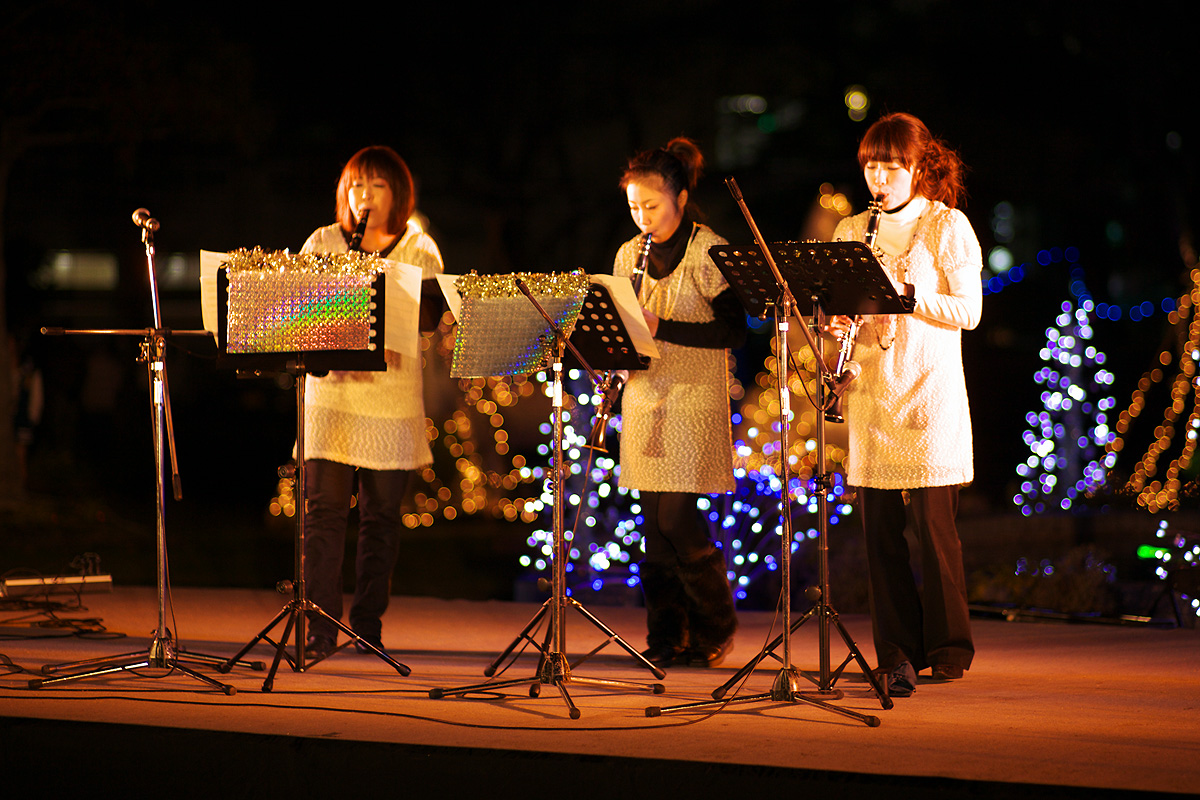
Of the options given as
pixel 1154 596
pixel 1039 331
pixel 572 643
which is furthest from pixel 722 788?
pixel 1039 331

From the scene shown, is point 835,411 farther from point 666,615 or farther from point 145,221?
point 145,221

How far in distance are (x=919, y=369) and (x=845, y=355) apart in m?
0.28

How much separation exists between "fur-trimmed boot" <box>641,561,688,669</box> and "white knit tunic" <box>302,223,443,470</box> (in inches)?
37.8

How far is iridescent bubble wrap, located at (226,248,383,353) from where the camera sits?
4.16 meters

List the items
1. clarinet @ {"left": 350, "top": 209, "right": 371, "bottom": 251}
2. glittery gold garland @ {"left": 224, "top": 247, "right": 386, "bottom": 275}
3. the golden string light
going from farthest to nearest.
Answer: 1. the golden string light
2. clarinet @ {"left": 350, "top": 209, "right": 371, "bottom": 251}
3. glittery gold garland @ {"left": 224, "top": 247, "right": 386, "bottom": 275}

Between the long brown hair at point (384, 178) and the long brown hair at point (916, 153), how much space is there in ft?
5.40

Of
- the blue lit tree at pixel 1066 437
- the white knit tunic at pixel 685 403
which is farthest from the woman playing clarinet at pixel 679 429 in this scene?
the blue lit tree at pixel 1066 437

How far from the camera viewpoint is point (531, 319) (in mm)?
4023

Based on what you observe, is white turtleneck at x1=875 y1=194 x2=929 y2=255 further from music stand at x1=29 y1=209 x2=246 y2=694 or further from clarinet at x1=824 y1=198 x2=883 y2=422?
music stand at x1=29 y1=209 x2=246 y2=694

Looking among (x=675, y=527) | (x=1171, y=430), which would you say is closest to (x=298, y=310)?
(x=675, y=527)

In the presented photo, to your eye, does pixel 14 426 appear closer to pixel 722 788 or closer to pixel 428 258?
pixel 428 258

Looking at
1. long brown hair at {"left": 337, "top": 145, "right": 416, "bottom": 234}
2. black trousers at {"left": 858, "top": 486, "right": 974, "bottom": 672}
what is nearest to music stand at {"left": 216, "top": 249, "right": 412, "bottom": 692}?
long brown hair at {"left": 337, "top": 145, "right": 416, "bottom": 234}

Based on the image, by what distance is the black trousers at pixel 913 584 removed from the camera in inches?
160

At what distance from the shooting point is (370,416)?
4715mm
